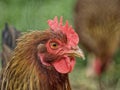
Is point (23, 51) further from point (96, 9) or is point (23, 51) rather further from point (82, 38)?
point (82, 38)

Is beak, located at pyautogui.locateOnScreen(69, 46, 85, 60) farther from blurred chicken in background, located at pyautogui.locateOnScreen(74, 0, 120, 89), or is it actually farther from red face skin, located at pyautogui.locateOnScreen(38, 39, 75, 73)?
blurred chicken in background, located at pyautogui.locateOnScreen(74, 0, 120, 89)

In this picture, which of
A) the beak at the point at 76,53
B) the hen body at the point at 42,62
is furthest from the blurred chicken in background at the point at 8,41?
the beak at the point at 76,53

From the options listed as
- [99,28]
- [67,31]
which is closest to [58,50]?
[67,31]

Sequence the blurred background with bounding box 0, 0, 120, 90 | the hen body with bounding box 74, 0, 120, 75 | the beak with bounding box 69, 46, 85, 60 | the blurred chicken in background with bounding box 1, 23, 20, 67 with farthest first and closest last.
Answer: the blurred background with bounding box 0, 0, 120, 90 → the hen body with bounding box 74, 0, 120, 75 → the blurred chicken in background with bounding box 1, 23, 20, 67 → the beak with bounding box 69, 46, 85, 60

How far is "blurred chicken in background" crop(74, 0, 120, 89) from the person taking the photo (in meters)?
3.87

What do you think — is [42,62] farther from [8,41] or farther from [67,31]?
[8,41]

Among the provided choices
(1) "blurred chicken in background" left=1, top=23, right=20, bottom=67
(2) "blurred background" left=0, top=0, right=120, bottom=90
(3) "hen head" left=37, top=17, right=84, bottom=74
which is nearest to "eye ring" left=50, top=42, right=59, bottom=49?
(3) "hen head" left=37, top=17, right=84, bottom=74

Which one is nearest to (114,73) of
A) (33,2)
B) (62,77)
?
(33,2)

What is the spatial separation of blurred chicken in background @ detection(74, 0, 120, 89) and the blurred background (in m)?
0.10

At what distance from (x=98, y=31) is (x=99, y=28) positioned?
0.13ft

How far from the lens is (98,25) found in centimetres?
408

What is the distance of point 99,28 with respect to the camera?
161 inches

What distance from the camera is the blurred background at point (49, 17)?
14.1 feet

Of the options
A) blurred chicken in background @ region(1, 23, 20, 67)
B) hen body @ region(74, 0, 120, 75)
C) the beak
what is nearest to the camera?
the beak
